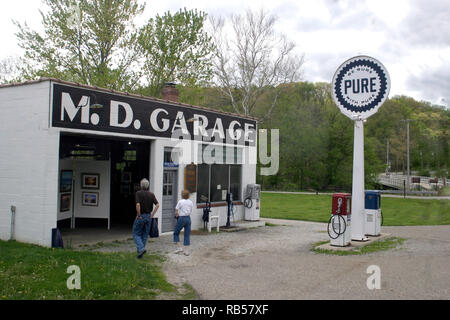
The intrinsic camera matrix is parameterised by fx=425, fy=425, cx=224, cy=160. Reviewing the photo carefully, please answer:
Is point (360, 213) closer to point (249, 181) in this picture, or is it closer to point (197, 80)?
point (249, 181)

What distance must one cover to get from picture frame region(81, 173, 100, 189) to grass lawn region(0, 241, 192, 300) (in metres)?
4.11

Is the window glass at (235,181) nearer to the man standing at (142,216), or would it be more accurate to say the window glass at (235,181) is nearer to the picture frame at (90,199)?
the picture frame at (90,199)

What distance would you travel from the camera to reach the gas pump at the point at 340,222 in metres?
11.4

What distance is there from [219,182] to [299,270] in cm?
744

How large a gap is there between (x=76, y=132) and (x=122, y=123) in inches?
59.8

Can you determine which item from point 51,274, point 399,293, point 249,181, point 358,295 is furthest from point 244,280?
point 249,181

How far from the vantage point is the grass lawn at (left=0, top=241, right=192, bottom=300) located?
21.8 feet

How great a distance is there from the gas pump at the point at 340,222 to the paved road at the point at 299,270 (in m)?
0.85

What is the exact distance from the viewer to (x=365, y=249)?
11.3 meters

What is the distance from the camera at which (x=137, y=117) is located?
41.7 feet

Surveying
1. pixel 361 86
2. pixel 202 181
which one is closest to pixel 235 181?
pixel 202 181

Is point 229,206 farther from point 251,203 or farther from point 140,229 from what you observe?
point 140,229

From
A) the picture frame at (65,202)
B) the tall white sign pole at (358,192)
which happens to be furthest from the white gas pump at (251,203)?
the picture frame at (65,202)

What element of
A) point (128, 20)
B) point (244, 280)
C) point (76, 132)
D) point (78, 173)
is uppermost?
point (128, 20)
